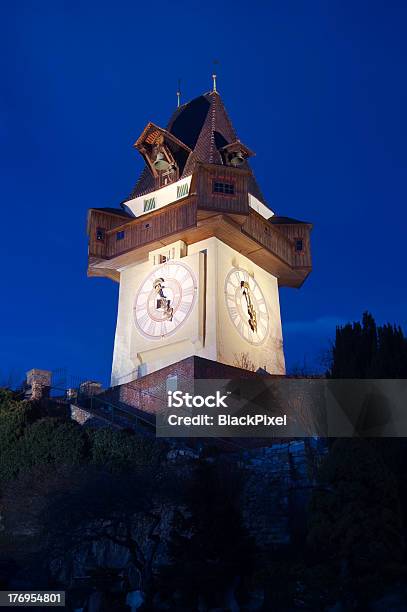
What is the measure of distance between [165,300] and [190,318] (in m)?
1.57

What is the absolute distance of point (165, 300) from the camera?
3300cm

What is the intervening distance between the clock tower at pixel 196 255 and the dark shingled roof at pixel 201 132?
73mm

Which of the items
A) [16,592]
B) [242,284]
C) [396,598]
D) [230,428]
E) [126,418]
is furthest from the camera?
[242,284]

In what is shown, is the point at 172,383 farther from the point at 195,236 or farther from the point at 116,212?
the point at 116,212

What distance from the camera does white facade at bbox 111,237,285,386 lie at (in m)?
31.6

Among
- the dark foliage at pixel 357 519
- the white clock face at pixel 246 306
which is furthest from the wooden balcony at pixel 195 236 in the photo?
the dark foliage at pixel 357 519

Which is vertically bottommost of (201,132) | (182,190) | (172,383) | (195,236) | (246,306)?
(172,383)

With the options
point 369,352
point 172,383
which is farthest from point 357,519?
point 172,383

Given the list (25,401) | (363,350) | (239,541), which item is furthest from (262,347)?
(239,541)

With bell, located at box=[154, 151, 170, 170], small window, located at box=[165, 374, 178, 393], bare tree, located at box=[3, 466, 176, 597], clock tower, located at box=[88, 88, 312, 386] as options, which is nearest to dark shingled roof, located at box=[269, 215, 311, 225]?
clock tower, located at box=[88, 88, 312, 386]

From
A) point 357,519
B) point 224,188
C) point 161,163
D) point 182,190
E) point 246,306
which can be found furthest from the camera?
point 161,163

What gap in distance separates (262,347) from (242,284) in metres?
2.66

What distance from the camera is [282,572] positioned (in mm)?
17344

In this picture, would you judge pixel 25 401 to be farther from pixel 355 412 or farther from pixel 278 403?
pixel 355 412
